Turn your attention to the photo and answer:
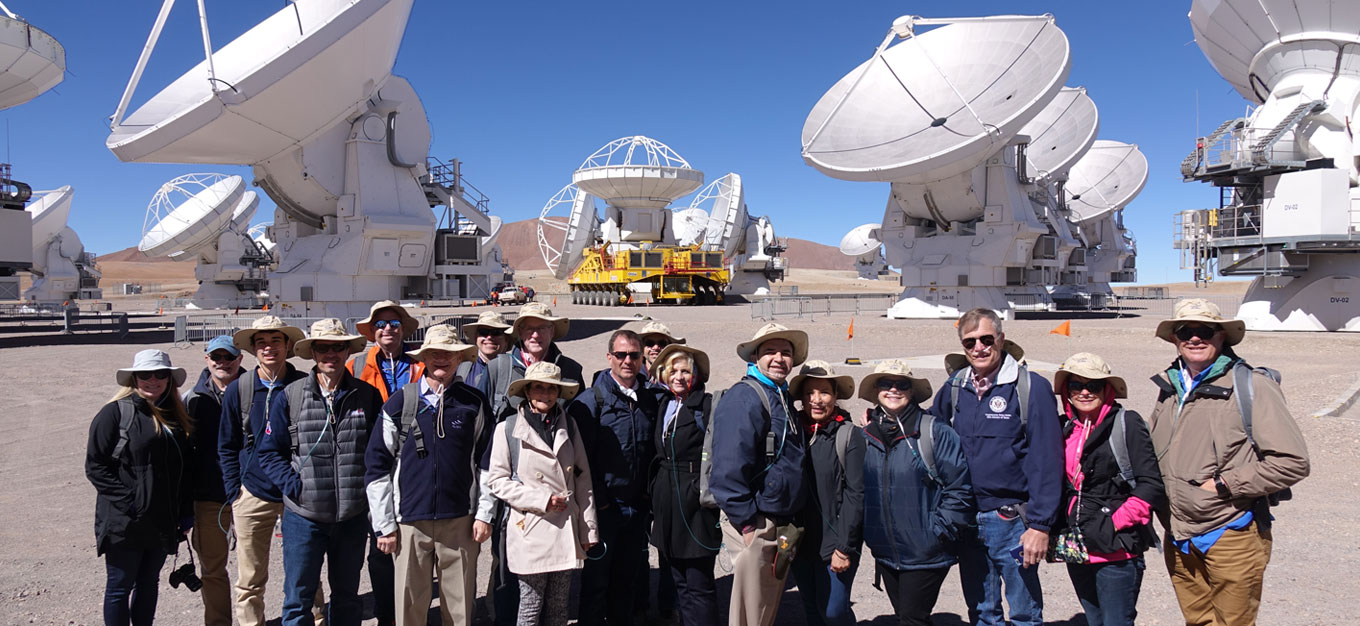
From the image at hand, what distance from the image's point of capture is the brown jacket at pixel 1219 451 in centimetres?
328

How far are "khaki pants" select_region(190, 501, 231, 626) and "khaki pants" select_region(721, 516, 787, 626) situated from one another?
2747 mm

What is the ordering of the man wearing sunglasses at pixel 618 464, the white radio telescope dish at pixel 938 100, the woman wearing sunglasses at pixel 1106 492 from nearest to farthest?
the woman wearing sunglasses at pixel 1106 492
the man wearing sunglasses at pixel 618 464
the white radio telescope dish at pixel 938 100

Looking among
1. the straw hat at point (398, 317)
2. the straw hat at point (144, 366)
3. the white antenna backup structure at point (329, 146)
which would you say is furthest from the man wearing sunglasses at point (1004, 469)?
the white antenna backup structure at point (329, 146)

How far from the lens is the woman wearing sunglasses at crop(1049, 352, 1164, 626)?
11.3 feet

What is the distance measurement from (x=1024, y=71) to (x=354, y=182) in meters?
18.1

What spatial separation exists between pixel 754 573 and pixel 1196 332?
2313 millimetres

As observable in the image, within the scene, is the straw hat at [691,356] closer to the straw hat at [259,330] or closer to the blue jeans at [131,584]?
the straw hat at [259,330]

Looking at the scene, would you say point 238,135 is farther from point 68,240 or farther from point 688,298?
point 68,240

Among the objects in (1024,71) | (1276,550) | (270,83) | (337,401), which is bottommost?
(1276,550)

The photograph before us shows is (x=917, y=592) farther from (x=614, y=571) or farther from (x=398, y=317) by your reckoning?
(x=398, y=317)

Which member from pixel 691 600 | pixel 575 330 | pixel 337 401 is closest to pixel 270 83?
pixel 575 330

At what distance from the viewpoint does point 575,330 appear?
24047 mm

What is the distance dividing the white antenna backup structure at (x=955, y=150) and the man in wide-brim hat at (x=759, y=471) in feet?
67.8

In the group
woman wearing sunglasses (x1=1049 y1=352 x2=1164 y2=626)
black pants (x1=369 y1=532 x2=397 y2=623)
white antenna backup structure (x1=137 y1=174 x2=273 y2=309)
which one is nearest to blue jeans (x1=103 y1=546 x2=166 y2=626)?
black pants (x1=369 y1=532 x2=397 y2=623)
